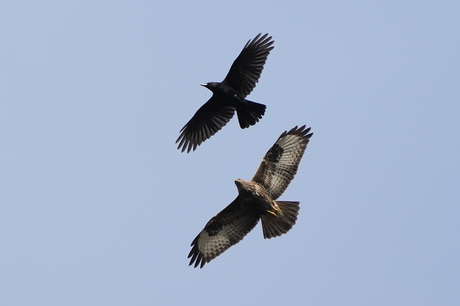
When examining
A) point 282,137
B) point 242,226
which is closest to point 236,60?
point 282,137

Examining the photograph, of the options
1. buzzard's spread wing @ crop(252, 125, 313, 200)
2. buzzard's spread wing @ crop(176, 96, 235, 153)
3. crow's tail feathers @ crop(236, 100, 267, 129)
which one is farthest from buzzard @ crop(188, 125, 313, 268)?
buzzard's spread wing @ crop(176, 96, 235, 153)

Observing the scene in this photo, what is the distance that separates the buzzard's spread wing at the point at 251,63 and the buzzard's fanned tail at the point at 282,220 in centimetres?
404

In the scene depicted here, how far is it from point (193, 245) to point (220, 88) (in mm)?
4021

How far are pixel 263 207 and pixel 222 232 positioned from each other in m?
1.08

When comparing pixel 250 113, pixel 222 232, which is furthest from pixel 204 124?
pixel 222 232

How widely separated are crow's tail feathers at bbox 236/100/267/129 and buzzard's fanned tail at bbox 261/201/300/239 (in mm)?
3440

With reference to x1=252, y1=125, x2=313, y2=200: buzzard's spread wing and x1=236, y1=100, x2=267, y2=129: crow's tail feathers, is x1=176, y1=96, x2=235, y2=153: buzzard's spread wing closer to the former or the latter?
x1=236, y1=100, x2=267, y2=129: crow's tail feathers

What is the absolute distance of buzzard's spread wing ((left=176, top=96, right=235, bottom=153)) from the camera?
16.8 meters

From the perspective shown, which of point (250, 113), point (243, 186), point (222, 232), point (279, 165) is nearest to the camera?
point (243, 186)

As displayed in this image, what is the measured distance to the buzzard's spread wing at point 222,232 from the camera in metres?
13.5

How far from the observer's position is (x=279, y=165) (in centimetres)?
1337

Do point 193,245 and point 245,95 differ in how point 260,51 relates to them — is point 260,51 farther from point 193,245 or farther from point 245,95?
point 193,245

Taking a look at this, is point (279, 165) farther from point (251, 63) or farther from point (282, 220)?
point (251, 63)

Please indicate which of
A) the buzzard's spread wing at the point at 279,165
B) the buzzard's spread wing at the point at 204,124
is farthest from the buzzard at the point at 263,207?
the buzzard's spread wing at the point at 204,124
